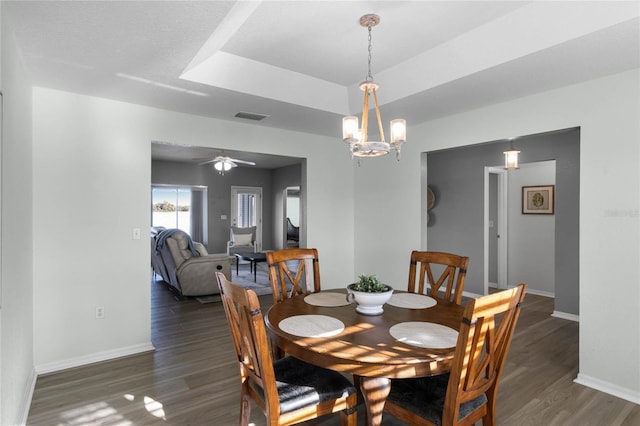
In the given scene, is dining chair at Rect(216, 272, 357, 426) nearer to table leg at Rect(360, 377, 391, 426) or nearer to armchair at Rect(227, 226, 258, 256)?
table leg at Rect(360, 377, 391, 426)

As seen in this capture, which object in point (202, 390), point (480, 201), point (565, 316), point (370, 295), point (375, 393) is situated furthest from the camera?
point (480, 201)

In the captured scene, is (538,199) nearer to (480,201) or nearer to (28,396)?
(480,201)

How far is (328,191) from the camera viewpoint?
4785 mm

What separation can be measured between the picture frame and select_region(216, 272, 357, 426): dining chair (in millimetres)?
4982

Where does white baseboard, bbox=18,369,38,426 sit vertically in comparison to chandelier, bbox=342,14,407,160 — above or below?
below

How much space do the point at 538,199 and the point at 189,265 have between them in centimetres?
528

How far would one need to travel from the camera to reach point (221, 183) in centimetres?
906

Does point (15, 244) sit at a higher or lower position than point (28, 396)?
higher

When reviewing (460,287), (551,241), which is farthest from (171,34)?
(551,241)

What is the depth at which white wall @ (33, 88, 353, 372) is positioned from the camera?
2912 millimetres

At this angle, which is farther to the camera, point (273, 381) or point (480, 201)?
point (480, 201)

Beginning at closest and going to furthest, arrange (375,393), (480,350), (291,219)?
(480,350), (375,393), (291,219)

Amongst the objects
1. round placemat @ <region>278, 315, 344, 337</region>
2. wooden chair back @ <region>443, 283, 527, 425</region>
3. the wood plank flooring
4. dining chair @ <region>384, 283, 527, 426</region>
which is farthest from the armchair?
wooden chair back @ <region>443, 283, 527, 425</region>

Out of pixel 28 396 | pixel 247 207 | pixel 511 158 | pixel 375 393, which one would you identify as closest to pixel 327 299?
pixel 375 393
